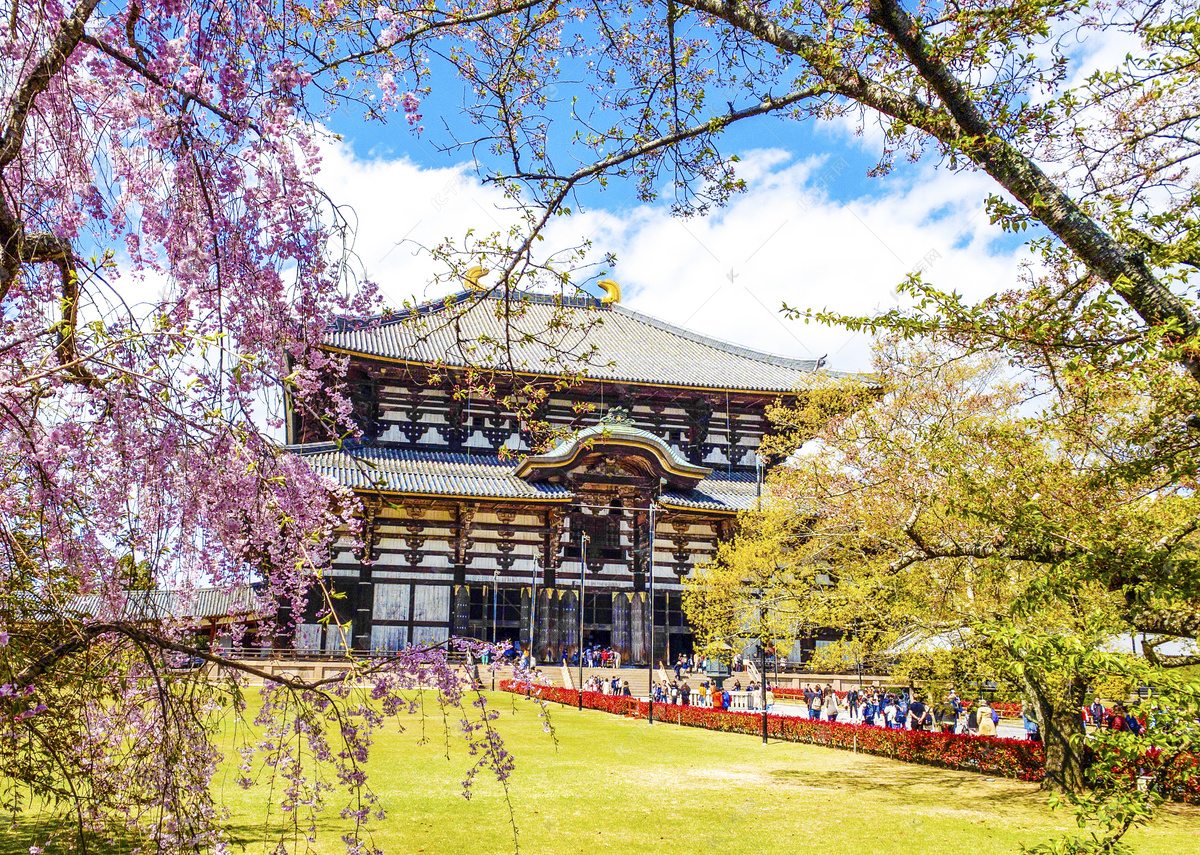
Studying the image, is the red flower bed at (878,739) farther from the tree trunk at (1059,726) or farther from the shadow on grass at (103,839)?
the shadow on grass at (103,839)

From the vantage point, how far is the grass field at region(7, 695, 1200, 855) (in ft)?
34.1

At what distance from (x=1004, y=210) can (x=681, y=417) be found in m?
31.5

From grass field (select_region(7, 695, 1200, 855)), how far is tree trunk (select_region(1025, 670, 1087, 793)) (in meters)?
0.65

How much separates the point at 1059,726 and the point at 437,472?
20964 millimetres

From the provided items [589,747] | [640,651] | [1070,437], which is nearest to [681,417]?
[640,651]

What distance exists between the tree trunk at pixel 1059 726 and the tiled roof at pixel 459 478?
16.2 m

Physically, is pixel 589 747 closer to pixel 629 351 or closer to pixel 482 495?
pixel 482 495

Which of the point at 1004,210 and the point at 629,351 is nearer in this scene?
the point at 1004,210

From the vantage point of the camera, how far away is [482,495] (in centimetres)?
2942

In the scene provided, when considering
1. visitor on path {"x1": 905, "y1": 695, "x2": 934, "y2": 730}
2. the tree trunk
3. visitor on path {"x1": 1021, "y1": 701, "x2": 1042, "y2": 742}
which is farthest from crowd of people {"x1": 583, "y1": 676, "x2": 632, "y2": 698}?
the tree trunk

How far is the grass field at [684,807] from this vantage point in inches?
409

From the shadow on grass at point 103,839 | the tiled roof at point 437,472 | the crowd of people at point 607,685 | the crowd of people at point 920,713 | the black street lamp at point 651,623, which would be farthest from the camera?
the tiled roof at point 437,472

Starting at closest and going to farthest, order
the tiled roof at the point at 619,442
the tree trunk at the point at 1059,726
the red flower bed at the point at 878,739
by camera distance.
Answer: the tree trunk at the point at 1059,726, the red flower bed at the point at 878,739, the tiled roof at the point at 619,442

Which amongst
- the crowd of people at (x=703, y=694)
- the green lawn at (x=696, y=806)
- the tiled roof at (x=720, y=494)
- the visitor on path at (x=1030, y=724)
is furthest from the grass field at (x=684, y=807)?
the tiled roof at (x=720, y=494)
